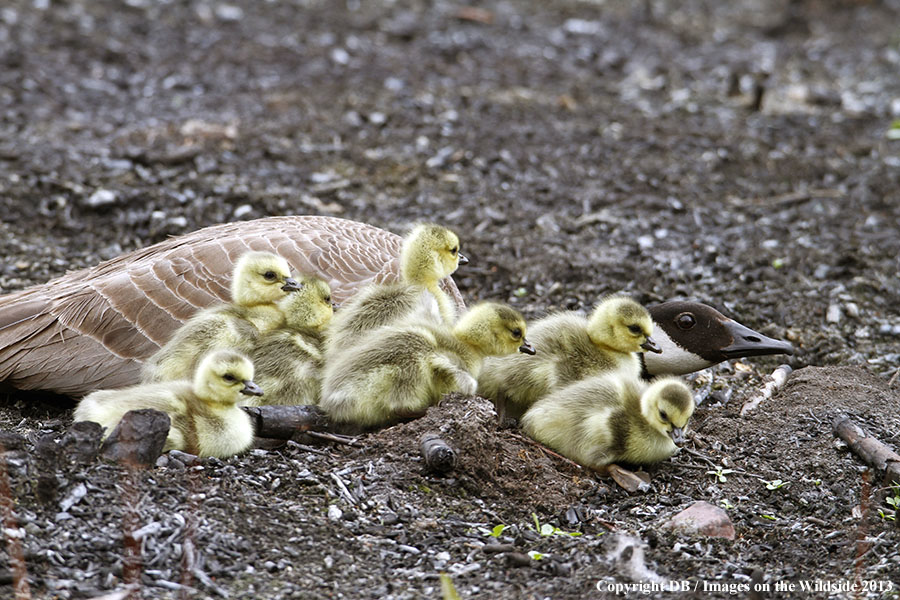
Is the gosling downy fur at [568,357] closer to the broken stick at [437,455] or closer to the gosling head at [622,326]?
the gosling head at [622,326]

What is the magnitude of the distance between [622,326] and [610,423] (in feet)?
2.06

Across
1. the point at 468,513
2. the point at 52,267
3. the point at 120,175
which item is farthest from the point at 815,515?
the point at 120,175

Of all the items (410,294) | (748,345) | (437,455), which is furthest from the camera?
(748,345)

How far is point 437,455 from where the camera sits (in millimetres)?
4352

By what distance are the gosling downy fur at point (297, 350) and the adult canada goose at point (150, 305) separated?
412mm

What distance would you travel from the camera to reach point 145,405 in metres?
4.27

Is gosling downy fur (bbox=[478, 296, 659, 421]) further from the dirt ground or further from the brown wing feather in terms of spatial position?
the brown wing feather

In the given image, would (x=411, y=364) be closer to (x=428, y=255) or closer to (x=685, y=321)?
(x=428, y=255)

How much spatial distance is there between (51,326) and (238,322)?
1.11m

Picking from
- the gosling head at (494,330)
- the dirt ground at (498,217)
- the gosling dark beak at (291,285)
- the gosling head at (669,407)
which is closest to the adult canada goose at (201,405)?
the dirt ground at (498,217)

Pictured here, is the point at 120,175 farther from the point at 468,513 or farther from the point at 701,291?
→ the point at 468,513

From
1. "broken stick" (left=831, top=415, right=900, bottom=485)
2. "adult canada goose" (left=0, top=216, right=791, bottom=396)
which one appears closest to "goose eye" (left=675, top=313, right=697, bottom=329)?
"adult canada goose" (left=0, top=216, right=791, bottom=396)

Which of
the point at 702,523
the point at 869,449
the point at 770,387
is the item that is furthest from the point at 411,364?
the point at 770,387

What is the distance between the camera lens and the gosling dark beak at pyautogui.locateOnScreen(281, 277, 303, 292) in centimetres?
485
